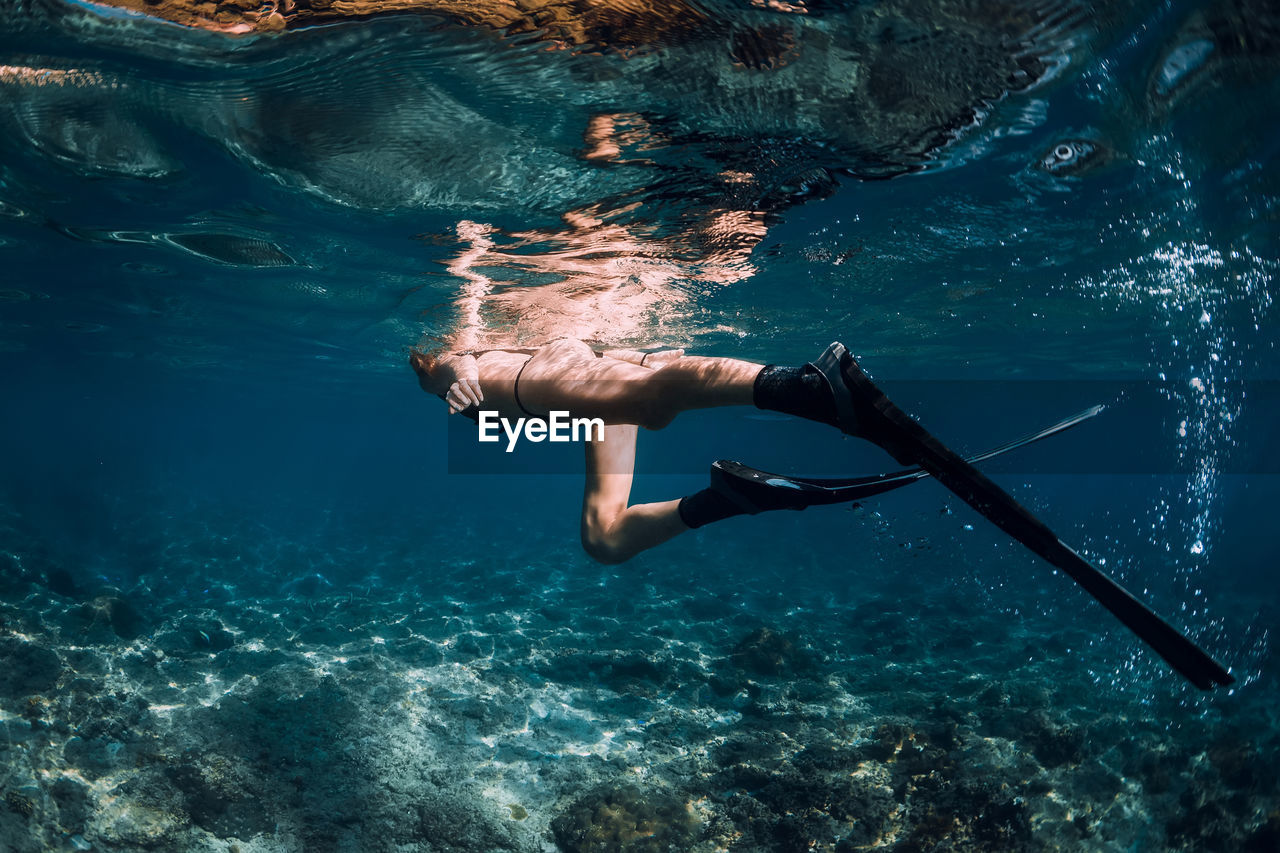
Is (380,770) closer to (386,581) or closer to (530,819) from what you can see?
(530,819)

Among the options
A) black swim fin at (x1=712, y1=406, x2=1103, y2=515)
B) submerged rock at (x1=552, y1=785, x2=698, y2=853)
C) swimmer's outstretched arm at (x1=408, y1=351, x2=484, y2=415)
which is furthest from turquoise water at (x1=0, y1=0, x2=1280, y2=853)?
black swim fin at (x1=712, y1=406, x2=1103, y2=515)

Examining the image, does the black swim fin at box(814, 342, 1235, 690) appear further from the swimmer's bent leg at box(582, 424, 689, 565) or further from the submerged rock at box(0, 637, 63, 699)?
the submerged rock at box(0, 637, 63, 699)

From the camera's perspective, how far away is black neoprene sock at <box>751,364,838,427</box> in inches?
124

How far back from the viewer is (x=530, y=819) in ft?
25.6

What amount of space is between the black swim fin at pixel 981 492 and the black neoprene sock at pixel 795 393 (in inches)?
2.2


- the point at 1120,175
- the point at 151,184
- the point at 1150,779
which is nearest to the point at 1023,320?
the point at 1120,175

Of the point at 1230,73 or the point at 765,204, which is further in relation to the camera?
Result: the point at 765,204

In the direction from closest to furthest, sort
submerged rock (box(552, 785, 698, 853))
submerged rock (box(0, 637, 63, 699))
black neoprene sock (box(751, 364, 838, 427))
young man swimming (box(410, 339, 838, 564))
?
black neoprene sock (box(751, 364, 838, 427)), young man swimming (box(410, 339, 838, 564)), submerged rock (box(552, 785, 698, 853)), submerged rock (box(0, 637, 63, 699))

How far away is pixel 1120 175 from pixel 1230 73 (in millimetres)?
2277

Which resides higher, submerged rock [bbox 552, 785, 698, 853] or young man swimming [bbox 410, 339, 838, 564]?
young man swimming [bbox 410, 339, 838, 564]

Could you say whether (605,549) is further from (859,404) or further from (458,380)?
(859,404)

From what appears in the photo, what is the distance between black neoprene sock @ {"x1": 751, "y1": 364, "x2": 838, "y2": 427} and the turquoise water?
3149 mm

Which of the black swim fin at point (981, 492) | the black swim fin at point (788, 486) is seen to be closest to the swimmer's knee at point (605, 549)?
the black swim fin at point (788, 486)

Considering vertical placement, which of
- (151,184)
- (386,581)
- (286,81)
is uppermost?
(286,81)
